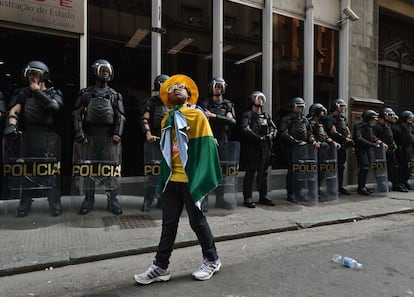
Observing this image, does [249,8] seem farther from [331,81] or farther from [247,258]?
[247,258]

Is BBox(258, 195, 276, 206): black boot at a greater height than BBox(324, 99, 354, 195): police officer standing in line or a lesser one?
lesser

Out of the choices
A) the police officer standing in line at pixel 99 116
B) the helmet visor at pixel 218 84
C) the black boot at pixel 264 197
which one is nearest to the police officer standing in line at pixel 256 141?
the black boot at pixel 264 197

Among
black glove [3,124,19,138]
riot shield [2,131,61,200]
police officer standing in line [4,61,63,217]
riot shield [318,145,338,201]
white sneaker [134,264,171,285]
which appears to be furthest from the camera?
riot shield [318,145,338,201]

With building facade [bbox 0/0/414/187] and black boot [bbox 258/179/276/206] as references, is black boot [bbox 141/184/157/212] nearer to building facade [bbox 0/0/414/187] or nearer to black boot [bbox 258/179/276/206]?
building facade [bbox 0/0/414/187]

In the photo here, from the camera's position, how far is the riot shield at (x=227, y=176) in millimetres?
6645

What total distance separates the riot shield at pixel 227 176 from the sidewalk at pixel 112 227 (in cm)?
15

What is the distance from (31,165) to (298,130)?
4.93m

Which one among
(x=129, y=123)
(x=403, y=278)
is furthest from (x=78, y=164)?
(x=403, y=278)

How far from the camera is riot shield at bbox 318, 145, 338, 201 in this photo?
7945 millimetres

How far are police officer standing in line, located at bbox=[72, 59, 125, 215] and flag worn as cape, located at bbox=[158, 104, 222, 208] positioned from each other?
249 cm

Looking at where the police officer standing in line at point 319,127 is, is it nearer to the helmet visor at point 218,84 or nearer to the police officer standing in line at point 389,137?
the police officer standing in line at point 389,137

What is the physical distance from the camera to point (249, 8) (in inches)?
365

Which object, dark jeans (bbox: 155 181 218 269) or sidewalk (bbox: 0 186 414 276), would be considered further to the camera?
sidewalk (bbox: 0 186 414 276)

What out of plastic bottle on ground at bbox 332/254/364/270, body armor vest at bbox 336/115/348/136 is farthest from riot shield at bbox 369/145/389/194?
plastic bottle on ground at bbox 332/254/364/270
